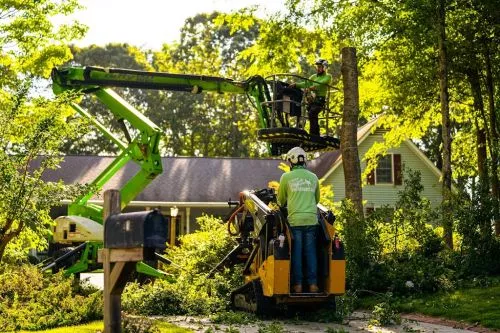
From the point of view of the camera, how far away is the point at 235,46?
166ft

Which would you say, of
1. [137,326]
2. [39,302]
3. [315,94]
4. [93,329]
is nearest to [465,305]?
[137,326]

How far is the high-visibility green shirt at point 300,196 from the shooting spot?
10.5 m

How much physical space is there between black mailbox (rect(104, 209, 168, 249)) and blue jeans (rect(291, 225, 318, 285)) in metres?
4.41

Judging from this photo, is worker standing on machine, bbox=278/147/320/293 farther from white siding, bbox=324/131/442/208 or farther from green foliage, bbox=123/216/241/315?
white siding, bbox=324/131/442/208

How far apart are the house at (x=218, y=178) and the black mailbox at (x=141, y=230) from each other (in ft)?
83.4

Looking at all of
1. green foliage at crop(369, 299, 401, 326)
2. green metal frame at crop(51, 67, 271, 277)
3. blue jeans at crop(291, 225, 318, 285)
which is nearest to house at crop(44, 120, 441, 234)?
green metal frame at crop(51, 67, 271, 277)

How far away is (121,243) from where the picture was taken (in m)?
6.41

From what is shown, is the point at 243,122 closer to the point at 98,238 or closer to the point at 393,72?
the point at 393,72

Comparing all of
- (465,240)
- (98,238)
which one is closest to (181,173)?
(98,238)

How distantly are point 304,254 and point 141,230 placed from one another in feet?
15.7

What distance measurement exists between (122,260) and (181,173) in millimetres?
28646

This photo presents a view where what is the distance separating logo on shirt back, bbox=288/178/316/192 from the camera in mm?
10625

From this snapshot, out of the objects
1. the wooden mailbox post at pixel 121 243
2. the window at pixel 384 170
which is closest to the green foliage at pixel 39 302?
the wooden mailbox post at pixel 121 243

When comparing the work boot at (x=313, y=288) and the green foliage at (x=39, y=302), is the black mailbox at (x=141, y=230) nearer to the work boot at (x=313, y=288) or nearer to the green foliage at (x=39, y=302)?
the green foliage at (x=39, y=302)
